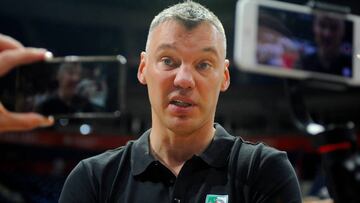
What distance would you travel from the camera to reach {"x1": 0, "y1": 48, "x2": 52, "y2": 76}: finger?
446mm

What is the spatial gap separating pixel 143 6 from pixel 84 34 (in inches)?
16.6

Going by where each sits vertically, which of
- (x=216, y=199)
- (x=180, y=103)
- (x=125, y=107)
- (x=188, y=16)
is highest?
(x=188, y=16)

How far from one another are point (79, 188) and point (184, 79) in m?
0.23

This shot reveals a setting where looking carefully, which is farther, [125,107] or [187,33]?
[125,107]

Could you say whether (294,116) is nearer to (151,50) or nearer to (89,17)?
(151,50)

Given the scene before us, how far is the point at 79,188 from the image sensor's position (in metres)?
0.77

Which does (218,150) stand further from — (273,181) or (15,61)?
(15,61)

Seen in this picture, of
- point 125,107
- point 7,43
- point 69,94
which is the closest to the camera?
point 7,43

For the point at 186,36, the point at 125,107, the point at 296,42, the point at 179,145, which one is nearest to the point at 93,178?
the point at 179,145

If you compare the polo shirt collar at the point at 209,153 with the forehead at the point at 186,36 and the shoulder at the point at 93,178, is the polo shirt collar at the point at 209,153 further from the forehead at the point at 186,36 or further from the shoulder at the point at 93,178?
the forehead at the point at 186,36

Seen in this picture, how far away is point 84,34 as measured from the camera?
297cm

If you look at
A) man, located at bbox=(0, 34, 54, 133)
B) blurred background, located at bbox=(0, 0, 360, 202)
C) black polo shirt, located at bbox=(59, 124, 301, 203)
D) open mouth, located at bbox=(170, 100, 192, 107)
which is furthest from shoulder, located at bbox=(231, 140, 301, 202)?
blurred background, located at bbox=(0, 0, 360, 202)

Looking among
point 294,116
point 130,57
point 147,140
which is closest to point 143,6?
point 130,57

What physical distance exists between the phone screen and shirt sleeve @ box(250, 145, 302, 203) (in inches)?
6.7
